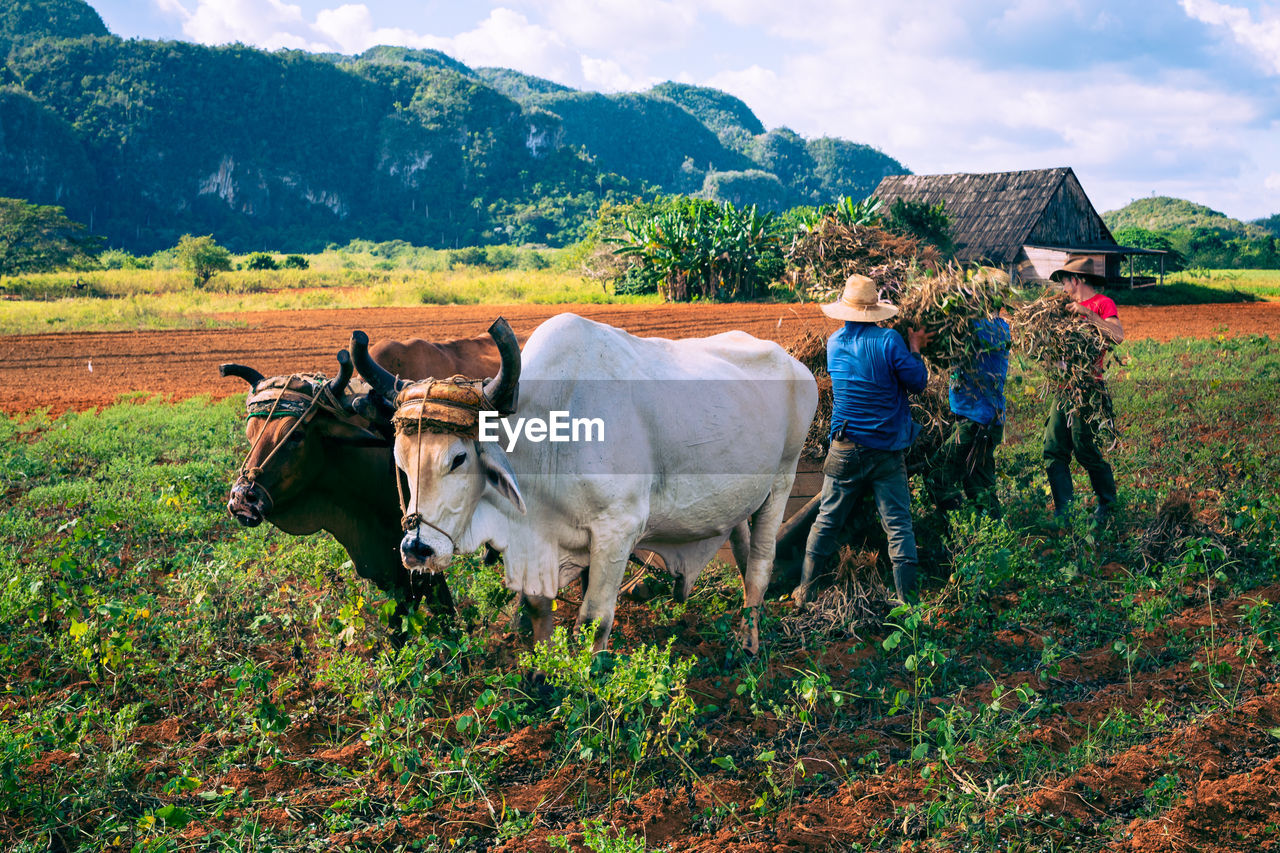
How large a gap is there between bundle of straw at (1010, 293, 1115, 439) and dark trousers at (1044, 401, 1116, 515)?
0.34 ft

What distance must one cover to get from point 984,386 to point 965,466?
52 centimetres

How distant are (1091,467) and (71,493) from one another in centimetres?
757

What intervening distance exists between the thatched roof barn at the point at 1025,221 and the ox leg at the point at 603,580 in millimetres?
24684

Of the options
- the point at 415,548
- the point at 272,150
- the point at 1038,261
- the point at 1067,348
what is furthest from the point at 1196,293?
the point at 272,150

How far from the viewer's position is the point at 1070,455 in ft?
20.5

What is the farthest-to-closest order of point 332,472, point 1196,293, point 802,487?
point 1196,293
point 802,487
point 332,472

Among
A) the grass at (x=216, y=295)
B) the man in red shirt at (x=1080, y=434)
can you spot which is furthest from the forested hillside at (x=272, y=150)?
the man in red shirt at (x=1080, y=434)

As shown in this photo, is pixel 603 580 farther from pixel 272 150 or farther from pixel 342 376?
pixel 272 150

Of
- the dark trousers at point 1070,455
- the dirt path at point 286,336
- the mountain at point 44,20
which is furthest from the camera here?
the mountain at point 44,20

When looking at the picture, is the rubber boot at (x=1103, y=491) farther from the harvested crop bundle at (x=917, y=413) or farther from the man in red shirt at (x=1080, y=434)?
the harvested crop bundle at (x=917, y=413)

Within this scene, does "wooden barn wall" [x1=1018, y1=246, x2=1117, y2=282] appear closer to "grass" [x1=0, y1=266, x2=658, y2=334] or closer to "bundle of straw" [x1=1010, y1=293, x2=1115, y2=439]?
"grass" [x1=0, y1=266, x2=658, y2=334]

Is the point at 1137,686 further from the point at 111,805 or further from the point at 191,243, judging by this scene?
the point at 191,243

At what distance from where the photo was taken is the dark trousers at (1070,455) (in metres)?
5.96
